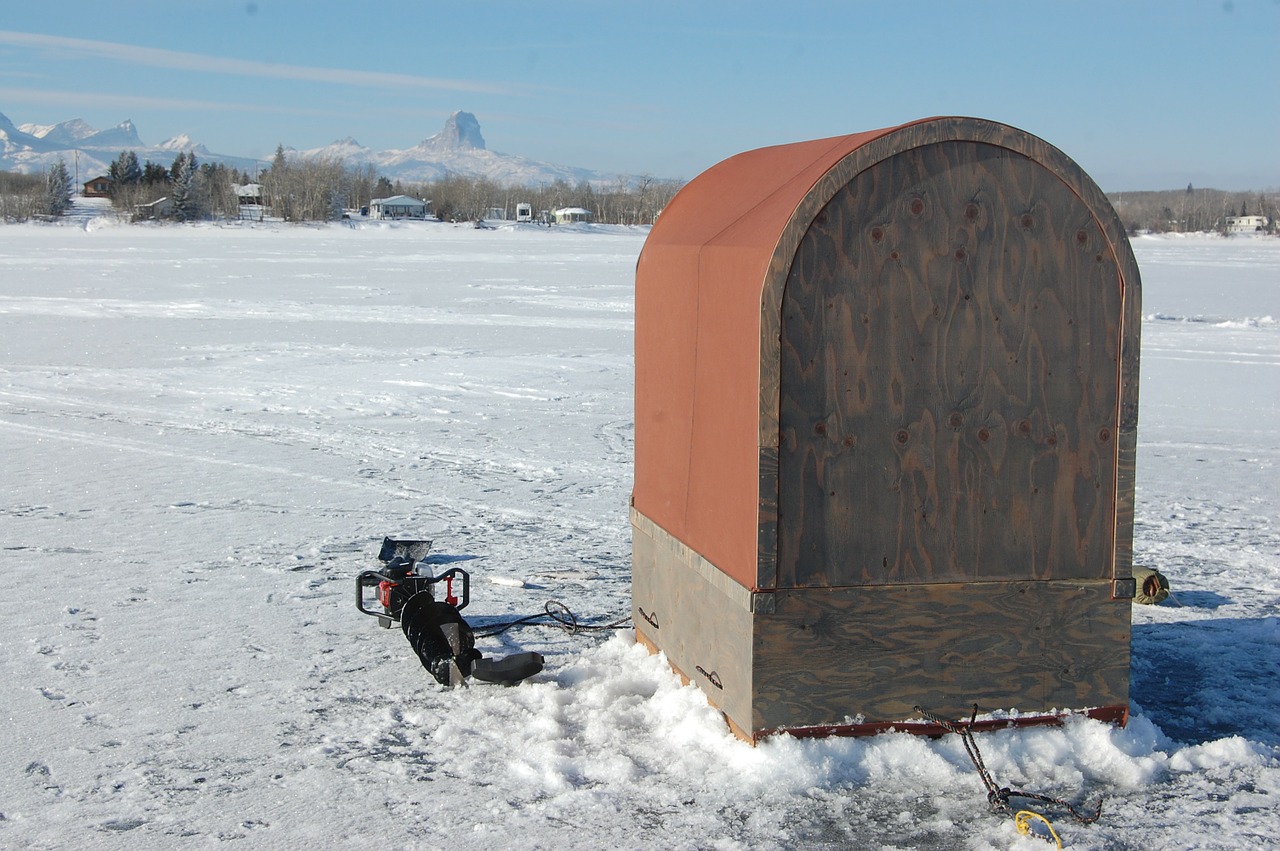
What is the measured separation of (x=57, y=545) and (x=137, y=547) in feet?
1.56

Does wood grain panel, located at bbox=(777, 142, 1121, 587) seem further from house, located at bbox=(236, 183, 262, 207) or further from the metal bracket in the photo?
house, located at bbox=(236, 183, 262, 207)

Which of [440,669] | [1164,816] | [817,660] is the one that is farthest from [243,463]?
[1164,816]

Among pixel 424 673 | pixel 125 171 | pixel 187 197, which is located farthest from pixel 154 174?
pixel 424 673

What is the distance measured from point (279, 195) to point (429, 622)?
128611 mm

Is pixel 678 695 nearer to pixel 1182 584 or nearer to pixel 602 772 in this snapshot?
pixel 602 772

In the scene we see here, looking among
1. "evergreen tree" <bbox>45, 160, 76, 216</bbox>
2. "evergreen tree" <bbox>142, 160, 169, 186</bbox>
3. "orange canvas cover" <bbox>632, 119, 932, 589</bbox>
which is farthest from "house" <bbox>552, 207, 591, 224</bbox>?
"orange canvas cover" <bbox>632, 119, 932, 589</bbox>

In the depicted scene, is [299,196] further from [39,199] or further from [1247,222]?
[1247,222]

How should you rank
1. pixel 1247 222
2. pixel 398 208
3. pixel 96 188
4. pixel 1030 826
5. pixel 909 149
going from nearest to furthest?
pixel 1030 826 < pixel 909 149 < pixel 398 208 < pixel 96 188 < pixel 1247 222

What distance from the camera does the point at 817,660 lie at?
4336 mm

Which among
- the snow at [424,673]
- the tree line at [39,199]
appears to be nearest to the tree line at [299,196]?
the tree line at [39,199]

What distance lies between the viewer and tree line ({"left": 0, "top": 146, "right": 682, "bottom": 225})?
363 ft

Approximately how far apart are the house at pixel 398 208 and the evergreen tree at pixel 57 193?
31692mm

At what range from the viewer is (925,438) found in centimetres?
432

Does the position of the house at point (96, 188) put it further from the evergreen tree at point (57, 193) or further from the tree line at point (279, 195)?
the evergreen tree at point (57, 193)
